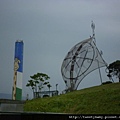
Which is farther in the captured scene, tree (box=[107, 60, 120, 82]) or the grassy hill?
tree (box=[107, 60, 120, 82])

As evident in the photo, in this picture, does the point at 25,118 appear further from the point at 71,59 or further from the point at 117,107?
the point at 71,59

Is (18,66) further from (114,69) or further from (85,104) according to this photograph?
(114,69)

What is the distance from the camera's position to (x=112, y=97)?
1419 centimetres

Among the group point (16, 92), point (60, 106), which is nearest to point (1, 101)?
point (16, 92)

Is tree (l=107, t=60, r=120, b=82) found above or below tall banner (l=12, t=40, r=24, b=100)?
above

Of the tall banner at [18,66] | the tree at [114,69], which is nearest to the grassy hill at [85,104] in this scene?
the tall banner at [18,66]

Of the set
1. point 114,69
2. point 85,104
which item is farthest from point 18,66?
point 114,69

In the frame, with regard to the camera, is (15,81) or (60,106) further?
(60,106)

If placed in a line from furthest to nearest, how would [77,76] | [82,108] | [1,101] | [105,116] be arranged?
[77,76], [82,108], [1,101], [105,116]

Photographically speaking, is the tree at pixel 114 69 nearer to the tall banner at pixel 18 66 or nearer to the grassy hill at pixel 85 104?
the grassy hill at pixel 85 104

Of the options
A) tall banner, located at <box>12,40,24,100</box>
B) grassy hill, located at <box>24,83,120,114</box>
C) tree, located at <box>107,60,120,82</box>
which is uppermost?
tree, located at <box>107,60,120,82</box>

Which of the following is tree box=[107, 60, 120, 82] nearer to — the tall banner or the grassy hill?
the grassy hill

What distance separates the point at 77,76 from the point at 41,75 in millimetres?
3838

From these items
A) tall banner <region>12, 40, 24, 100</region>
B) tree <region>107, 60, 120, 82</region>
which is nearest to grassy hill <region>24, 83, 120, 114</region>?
tall banner <region>12, 40, 24, 100</region>
